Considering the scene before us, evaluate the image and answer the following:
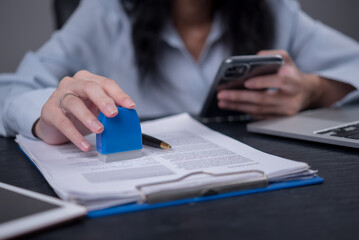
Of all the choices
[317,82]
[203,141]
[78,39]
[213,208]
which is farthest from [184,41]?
[213,208]

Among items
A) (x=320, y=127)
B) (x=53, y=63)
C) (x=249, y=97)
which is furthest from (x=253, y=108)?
(x=53, y=63)

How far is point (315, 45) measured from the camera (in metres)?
1.20

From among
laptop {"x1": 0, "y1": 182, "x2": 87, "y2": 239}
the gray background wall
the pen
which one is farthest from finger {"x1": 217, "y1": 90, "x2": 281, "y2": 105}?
the gray background wall

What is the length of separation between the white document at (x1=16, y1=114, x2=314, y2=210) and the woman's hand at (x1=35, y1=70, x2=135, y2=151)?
24mm

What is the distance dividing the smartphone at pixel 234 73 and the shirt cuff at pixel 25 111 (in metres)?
0.32

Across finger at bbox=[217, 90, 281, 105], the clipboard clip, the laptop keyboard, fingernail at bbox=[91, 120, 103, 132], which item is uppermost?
fingernail at bbox=[91, 120, 103, 132]

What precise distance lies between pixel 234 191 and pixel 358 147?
0.86ft

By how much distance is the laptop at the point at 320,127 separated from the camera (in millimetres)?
570

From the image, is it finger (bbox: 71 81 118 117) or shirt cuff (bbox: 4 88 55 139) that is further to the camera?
shirt cuff (bbox: 4 88 55 139)

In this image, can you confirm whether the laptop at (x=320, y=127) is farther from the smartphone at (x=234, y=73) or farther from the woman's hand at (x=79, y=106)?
the woman's hand at (x=79, y=106)

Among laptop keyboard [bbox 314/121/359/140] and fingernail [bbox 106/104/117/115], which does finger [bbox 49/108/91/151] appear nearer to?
fingernail [bbox 106/104/117/115]

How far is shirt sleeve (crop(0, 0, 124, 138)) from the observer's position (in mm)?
657

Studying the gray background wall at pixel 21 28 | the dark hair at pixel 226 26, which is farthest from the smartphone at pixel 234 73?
the gray background wall at pixel 21 28

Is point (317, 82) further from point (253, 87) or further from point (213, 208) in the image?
point (213, 208)
